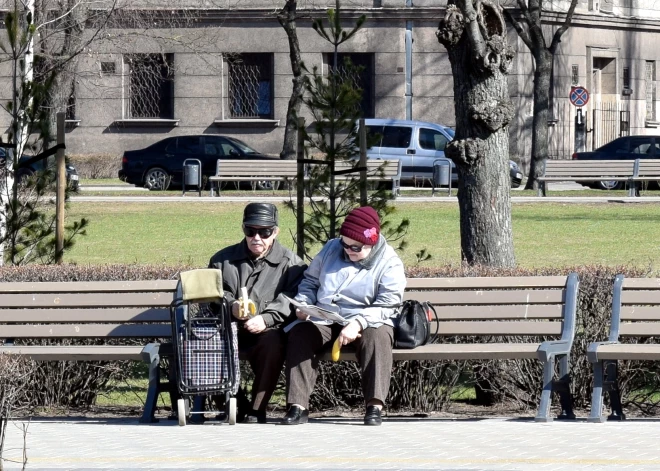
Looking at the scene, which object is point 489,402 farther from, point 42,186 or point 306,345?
point 42,186

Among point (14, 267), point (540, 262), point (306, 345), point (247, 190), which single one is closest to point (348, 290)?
point (306, 345)

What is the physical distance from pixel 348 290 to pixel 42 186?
4220 millimetres

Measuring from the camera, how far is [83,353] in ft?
27.1

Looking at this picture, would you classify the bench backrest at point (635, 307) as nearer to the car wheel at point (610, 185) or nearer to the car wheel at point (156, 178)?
the car wheel at point (610, 185)

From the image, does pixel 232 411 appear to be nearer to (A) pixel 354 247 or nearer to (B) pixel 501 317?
(A) pixel 354 247

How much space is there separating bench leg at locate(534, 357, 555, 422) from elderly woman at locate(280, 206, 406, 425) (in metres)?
0.87

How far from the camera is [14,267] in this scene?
377 inches

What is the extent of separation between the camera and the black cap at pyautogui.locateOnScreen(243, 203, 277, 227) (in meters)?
8.32

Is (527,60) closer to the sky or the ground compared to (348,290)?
closer to the sky

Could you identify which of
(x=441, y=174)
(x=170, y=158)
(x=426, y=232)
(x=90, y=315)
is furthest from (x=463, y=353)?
(x=170, y=158)

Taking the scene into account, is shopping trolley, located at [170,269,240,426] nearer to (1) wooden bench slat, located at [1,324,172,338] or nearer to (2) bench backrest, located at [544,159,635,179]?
(1) wooden bench slat, located at [1,324,172,338]

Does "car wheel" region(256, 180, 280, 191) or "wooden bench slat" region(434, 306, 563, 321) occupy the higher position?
"car wheel" region(256, 180, 280, 191)

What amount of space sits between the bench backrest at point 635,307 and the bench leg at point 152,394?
2.65m

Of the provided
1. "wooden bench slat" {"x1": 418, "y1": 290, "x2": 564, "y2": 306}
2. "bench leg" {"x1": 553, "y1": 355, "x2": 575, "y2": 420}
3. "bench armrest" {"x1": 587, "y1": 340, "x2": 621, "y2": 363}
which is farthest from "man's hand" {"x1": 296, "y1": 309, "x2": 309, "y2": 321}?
"bench armrest" {"x1": 587, "y1": 340, "x2": 621, "y2": 363}
